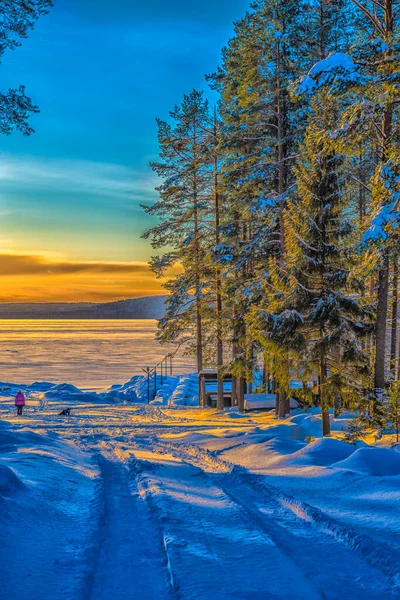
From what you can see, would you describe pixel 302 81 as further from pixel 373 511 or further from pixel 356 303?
pixel 373 511

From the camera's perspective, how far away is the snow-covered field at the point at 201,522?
4207 millimetres

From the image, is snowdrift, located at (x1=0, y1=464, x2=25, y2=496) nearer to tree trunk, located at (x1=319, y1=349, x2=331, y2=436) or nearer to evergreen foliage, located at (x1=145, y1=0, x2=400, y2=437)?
evergreen foliage, located at (x1=145, y1=0, x2=400, y2=437)

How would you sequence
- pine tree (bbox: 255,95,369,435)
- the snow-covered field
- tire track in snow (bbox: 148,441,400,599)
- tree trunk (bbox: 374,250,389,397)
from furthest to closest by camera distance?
pine tree (bbox: 255,95,369,435) < tree trunk (bbox: 374,250,389,397) < tire track in snow (bbox: 148,441,400,599) < the snow-covered field

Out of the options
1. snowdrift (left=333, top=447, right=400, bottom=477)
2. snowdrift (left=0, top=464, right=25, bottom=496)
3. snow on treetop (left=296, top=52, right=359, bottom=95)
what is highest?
snow on treetop (left=296, top=52, right=359, bottom=95)

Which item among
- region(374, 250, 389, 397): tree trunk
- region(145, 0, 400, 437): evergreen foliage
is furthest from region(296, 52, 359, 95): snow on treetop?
region(374, 250, 389, 397): tree trunk

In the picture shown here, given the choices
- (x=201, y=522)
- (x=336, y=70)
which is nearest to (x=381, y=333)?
(x=336, y=70)

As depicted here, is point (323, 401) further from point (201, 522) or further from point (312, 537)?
point (312, 537)

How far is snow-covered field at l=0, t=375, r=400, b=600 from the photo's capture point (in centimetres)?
421

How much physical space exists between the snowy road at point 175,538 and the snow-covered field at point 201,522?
2 centimetres

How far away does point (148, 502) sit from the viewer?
6.64 meters

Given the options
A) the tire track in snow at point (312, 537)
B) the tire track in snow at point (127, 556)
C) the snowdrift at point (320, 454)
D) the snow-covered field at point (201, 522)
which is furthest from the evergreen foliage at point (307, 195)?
the tire track in snow at point (127, 556)

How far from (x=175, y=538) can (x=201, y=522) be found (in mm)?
652

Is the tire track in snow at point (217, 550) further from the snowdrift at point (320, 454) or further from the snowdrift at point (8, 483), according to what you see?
the snowdrift at point (320, 454)

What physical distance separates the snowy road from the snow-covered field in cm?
2
